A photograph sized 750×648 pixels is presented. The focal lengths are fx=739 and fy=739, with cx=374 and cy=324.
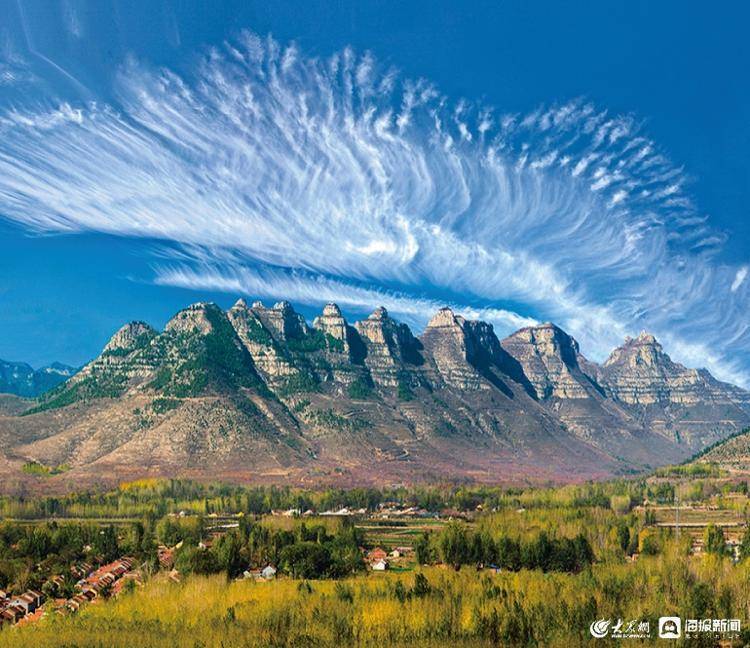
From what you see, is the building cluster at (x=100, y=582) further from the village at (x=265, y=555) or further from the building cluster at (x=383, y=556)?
the building cluster at (x=383, y=556)

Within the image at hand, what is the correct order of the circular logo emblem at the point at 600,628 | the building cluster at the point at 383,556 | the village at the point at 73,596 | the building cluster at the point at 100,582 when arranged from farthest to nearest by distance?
the building cluster at the point at 383,556 → the building cluster at the point at 100,582 → the village at the point at 73,596 → the circular logo emblem at the point at 600,628

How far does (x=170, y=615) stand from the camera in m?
87.3

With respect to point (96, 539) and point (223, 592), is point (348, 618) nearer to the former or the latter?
point (223, 592)

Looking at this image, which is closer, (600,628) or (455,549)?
(600,628)

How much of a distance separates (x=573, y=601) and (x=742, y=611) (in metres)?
19.2

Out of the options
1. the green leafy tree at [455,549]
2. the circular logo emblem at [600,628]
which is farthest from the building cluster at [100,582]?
the circular logo emblem at [600,628]

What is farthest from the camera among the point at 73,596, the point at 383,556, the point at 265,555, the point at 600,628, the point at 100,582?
the point at 383,556

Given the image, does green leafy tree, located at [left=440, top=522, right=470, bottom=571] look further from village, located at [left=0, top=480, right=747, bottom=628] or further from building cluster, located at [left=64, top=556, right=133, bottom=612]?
building cluster, located at [left=64, top=556, right=133, bottom=612]

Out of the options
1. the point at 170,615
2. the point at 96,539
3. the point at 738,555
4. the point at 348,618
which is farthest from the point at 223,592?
the point at 738,555

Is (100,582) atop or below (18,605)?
atop

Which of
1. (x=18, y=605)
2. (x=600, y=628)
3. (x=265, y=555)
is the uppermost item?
(x=18, y=605)

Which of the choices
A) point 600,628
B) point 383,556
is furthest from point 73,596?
point 600,628

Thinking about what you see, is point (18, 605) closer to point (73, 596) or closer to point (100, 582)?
point (73, 596)

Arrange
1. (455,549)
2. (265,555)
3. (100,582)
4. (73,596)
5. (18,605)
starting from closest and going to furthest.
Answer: (18,605)
(73,596)
(100,582)
(455,549)
(265,555)
